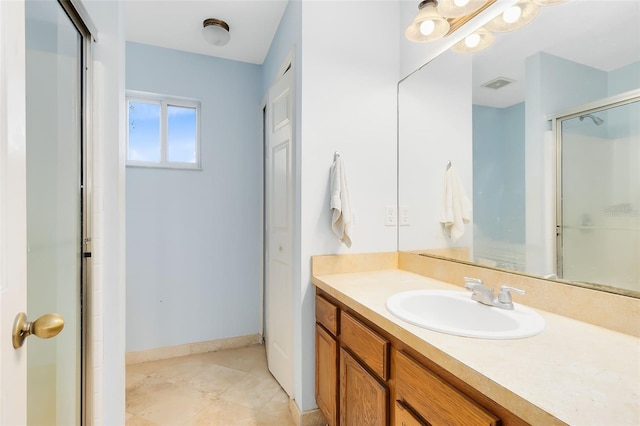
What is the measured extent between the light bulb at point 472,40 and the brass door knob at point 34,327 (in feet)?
5.95

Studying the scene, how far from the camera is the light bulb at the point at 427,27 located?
149cm

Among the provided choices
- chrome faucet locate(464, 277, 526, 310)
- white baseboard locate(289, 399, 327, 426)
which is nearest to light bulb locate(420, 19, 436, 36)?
chrome faucet locate(464, 277, 526, 310)

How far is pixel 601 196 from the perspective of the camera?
3.14ft

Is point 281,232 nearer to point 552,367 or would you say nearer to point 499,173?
point 499,173

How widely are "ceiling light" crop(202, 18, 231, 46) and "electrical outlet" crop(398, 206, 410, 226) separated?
5.63ft

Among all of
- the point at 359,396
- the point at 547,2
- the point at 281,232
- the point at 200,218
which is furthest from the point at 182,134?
the point at 547,2

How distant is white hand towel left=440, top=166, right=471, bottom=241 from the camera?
1510 mm

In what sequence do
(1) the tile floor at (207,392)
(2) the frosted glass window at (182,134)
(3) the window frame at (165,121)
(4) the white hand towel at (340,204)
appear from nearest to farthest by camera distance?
(4) the white hand towel at (340,204), (1) the tile floor at (207,392), (3) the window frame at (165,121), (2) the frosted glass window at (182,134)

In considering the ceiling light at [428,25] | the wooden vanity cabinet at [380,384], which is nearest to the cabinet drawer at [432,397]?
the wooden vanity cabinet at [380,384]

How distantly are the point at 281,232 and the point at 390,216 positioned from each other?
72 cm

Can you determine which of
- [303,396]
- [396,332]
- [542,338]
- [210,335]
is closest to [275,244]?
[303,396]

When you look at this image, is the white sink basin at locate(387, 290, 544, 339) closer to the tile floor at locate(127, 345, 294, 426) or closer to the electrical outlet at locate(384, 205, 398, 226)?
the electrical outlet at locate(384, 205, 398, 226)

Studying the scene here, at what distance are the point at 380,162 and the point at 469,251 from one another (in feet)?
2.33

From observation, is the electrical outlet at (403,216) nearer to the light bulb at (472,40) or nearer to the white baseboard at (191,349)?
the light bulb at (472,40)
